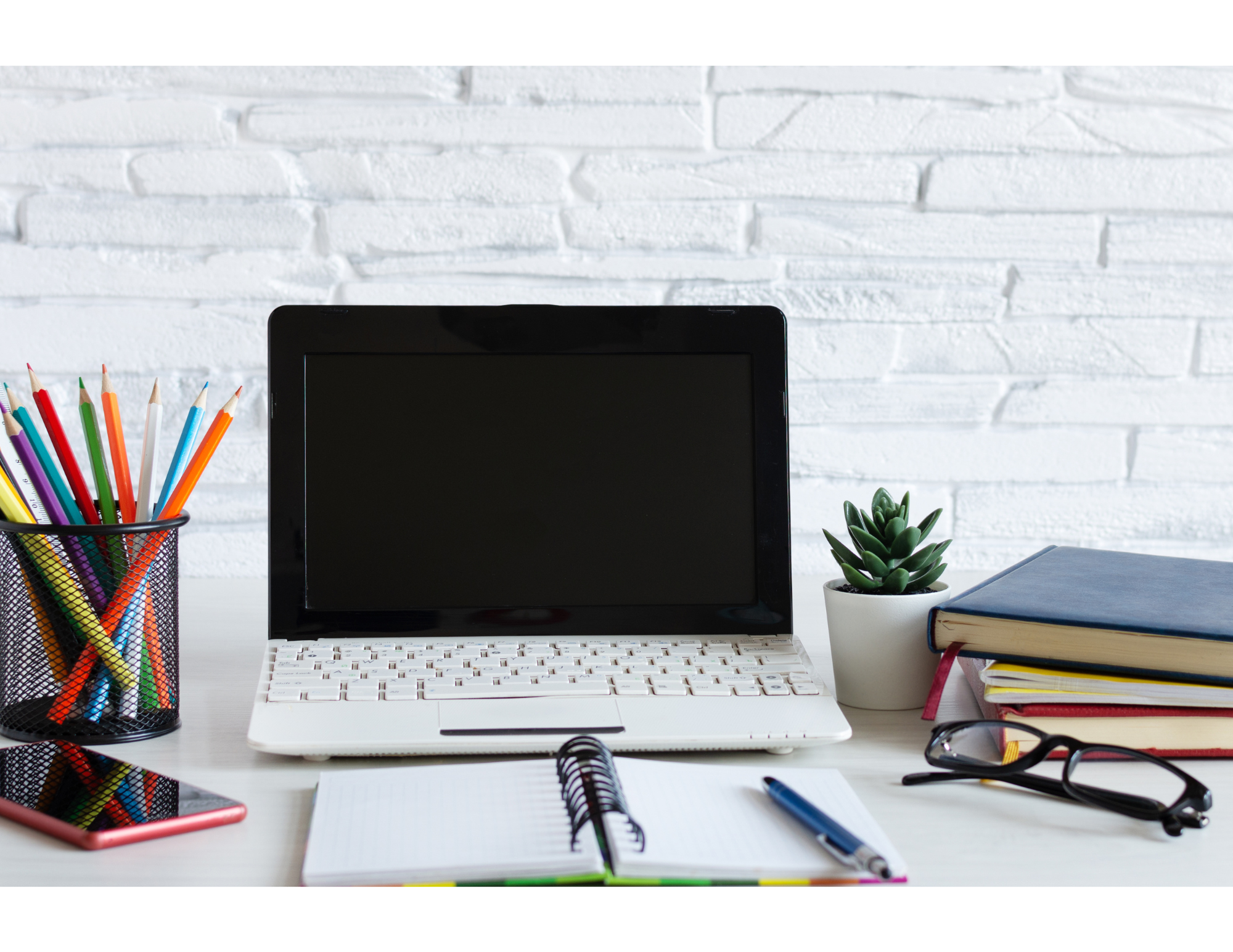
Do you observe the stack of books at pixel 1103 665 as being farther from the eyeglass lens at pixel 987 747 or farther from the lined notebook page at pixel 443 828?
the lined notebook page at pixel 443 828

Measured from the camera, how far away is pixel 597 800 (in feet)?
Answer: 1.72

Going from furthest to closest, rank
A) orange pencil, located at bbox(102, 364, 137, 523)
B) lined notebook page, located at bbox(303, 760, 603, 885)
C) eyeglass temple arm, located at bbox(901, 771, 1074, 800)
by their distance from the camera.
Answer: orange pencil, located at bbox(102, 364, 137, 523)
eyeglass temple arm, located at bbox(901, 771, 1074, 800)
lined notebook page, located at bbox(303, 760, 603, 885)

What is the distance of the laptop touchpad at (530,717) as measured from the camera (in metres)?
0.63

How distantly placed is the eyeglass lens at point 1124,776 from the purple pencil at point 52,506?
1.88 ft

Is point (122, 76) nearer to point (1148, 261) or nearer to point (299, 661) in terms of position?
point (299, 661)

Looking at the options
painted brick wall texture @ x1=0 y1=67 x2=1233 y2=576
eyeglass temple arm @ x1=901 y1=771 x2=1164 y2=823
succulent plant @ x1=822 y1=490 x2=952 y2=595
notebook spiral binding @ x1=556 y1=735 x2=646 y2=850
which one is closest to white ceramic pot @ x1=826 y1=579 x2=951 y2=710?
succulent plant @ x1=822 y1=490 x2=952 y2=595

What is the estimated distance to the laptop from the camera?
777mm

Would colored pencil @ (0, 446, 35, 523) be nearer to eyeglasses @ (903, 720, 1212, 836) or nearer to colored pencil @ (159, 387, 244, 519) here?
colored pencil @ (159, 387, 244, 519)

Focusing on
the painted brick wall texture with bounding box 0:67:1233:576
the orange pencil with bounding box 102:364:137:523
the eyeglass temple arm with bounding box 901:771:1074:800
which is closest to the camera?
the eyeglass temple arm with bounding box 901:771:1074:800

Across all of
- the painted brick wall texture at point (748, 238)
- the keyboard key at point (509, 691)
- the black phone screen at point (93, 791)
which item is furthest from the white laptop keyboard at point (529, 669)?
the painted brick wall texture at point (748, 238)

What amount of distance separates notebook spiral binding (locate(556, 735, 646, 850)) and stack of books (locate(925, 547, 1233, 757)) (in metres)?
0.23

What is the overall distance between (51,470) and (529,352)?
→ 0.33 m

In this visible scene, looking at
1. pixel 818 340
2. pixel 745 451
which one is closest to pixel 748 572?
pixel 745 451
